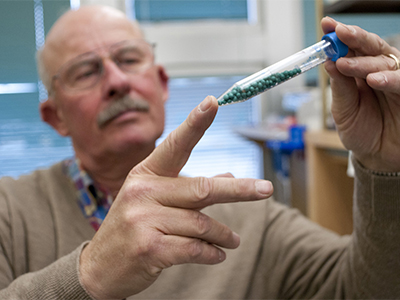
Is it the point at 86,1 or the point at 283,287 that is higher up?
the point at 86,1

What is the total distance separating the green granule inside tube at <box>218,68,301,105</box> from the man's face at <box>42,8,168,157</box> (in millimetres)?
471

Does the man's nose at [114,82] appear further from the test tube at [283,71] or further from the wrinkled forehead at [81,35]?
the test tube at [283,71]

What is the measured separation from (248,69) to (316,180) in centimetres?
174

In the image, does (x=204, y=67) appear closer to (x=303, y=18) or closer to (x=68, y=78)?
(x=303, y=18)

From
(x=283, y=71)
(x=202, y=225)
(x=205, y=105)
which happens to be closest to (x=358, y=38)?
(x=283, y=71)

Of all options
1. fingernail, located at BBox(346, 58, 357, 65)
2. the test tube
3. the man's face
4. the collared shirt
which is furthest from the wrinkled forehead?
fingernail, located at BBox(346, 58, 357, 65)

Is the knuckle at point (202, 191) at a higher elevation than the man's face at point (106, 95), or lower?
lower

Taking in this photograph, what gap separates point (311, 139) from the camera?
1.53 meters

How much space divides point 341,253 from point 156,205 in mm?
584

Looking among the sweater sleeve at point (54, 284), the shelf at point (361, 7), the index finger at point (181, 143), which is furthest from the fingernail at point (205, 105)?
the shelf at point (361, 7)

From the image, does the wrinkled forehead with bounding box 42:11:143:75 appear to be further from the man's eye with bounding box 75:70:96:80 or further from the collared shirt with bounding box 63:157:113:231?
the collared shirt with bounding box 63:157:113:231

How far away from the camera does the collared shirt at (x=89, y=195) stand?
106cm

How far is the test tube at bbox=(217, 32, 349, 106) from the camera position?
0.66m

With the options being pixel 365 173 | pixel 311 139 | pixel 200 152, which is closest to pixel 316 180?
pixel 311 139
